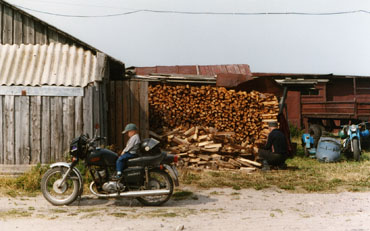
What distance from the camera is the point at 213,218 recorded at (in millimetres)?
5809

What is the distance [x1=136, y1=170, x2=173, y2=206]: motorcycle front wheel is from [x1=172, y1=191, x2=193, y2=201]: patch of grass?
2.10 feet

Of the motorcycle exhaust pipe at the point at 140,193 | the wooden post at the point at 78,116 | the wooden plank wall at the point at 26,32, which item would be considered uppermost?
the wooden plank wall at the point at 26,32

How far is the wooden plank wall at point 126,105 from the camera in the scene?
10.8m

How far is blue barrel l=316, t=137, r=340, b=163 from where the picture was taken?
40.9 feet

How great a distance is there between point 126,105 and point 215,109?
2.75 m

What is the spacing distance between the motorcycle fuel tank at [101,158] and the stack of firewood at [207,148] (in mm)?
4067

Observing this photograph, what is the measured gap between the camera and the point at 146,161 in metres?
6.89

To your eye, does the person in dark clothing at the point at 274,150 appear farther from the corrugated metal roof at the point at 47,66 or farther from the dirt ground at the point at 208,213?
the corrugated metal roof at the point at 47,66

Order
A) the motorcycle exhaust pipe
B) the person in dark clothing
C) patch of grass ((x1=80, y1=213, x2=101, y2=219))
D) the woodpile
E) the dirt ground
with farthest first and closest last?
1. the woodpile
2. the person in dark clothing
3. the motorcycle exhaust pipe
4. patch of grass ((x1=80, y1=213, x2=101, y2=219))
5. the dirt ground

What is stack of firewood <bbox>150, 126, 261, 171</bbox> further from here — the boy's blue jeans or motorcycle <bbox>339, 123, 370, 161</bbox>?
the boy's blue jeans

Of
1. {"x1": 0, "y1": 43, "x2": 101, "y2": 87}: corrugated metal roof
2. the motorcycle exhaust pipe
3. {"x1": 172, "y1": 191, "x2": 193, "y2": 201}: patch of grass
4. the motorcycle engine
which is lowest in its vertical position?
{"x1": 172, "y1": 191, "x2": 193, "y2": 201}: patch of grass

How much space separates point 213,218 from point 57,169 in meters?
3.03

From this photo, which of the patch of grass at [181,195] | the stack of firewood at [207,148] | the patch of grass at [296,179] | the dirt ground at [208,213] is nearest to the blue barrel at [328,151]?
the patch of grass at [296,179]

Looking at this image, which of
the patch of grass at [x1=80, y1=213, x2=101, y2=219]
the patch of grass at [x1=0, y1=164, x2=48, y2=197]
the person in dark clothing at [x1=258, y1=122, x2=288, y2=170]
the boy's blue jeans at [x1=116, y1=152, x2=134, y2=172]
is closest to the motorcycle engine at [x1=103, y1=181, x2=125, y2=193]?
the boy's blue jeans at [x1=116, y1=152, x2=134, y2=172]
